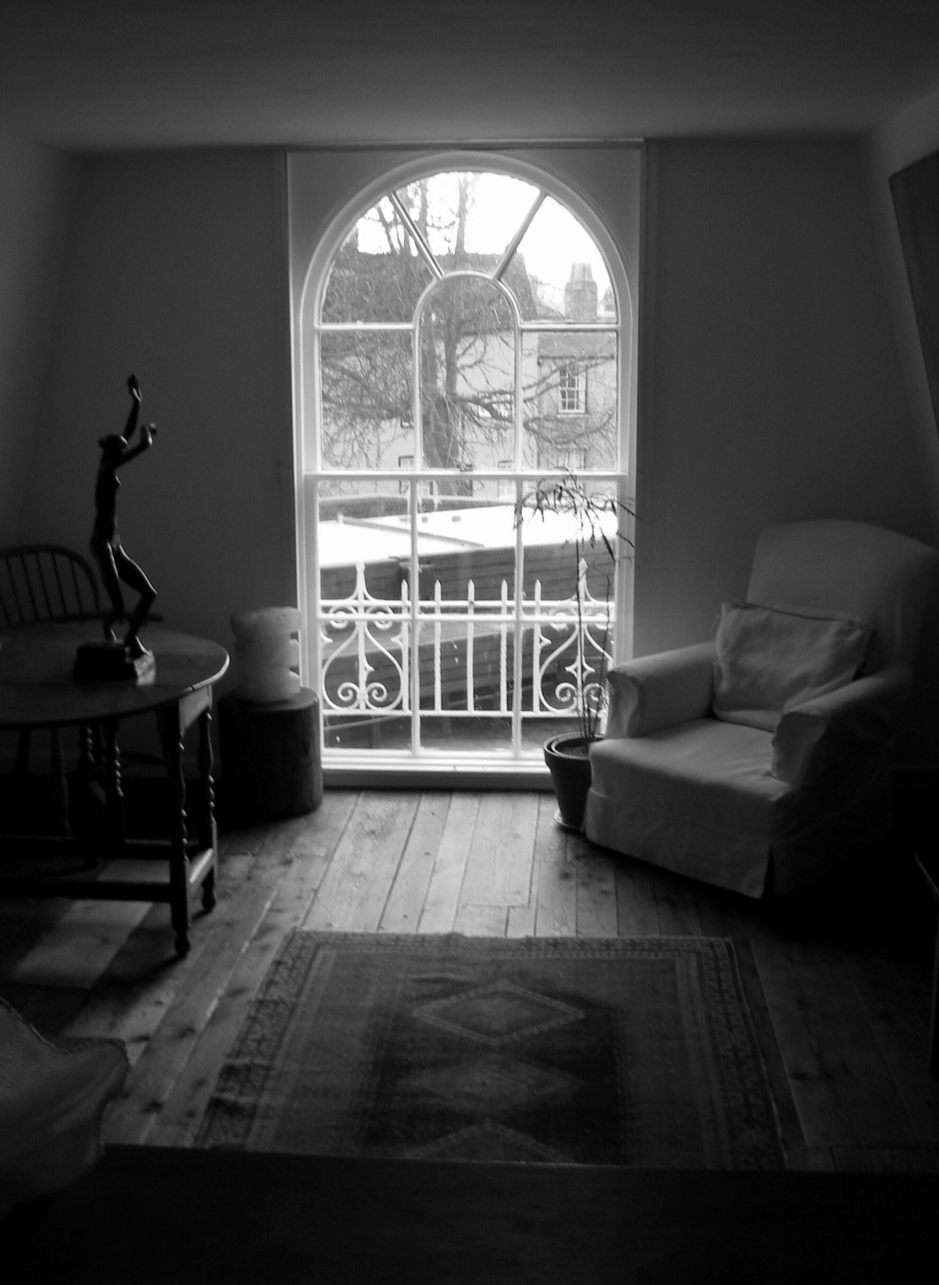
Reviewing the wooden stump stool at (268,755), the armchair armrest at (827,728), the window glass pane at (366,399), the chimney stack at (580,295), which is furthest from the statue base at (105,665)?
the chimney stack at (580,295)

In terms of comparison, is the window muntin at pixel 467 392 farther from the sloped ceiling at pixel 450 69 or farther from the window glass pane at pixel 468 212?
the sloped ceiling at pixel 450 69

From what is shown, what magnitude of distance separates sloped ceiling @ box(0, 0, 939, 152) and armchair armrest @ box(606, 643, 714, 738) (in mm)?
1683

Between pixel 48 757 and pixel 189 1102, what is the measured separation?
2.54m

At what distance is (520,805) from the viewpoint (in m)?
4.67

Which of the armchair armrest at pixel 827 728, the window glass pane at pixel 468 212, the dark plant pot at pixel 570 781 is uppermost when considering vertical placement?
the window glass pane at pixel 468 212

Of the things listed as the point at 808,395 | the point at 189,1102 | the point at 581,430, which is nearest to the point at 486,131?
the point at 581,430

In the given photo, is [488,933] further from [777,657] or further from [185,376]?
[185,376]

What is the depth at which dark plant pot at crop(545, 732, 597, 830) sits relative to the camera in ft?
14.2

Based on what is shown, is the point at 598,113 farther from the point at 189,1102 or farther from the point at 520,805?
the point at 189,1102

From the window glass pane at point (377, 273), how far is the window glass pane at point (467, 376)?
3.9 inches

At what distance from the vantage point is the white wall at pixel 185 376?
4574 millimetres

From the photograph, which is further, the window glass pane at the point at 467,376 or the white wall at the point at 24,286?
the window glass pane at the point at 467,376

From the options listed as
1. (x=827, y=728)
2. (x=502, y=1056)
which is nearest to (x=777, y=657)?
(x=827, y=728)

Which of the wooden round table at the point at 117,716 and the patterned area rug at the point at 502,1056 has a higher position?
the wooden round table at the point at 117,716
